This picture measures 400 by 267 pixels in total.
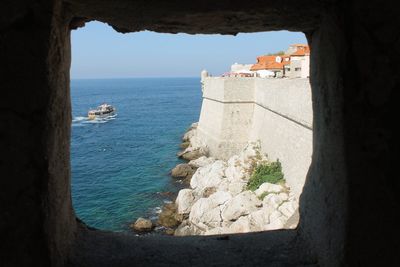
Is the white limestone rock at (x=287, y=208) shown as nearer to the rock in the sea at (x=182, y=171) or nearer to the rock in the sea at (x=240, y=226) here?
the rock in the sea at (x=240, y=226)

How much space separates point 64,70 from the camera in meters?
1.78

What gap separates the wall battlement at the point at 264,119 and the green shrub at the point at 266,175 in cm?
48

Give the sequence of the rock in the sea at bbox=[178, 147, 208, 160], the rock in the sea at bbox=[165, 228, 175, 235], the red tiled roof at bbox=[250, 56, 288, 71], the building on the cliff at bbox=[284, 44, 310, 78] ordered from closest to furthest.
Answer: the rock in the sea at bbox=[165, 228, 175, 235], the building on the cliff at bbox=[284, 44, 310, 78], the rock in the sea at bbox=[178, 147, 208, 160], the red tiled roof at bbox=[250, 56, 288, 71]

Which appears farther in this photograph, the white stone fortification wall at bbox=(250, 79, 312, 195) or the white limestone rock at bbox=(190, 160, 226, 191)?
the white limestone rock at bbox=(190, 160, 226, 191)

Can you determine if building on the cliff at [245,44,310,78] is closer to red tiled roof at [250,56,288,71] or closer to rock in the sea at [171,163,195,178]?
red tiled roof at [250,56,288,71]

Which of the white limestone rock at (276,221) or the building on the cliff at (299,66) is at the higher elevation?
the building on the cliff at (299,66)

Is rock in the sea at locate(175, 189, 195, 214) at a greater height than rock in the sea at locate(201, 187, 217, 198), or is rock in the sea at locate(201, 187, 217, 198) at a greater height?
rock in the sea at locate(201, 187, 217, 198)

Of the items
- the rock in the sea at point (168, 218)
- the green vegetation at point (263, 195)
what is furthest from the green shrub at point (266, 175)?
the rock in the sea at point (168, 218)

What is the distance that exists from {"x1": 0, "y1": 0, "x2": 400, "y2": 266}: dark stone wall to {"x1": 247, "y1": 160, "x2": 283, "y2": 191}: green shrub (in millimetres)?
15385

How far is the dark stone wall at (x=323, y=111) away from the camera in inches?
56.5

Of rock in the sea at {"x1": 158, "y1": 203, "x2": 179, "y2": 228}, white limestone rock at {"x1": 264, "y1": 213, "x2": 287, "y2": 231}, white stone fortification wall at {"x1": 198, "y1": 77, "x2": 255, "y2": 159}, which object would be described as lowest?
rock in the sea at {"x1": 158, "y1": 203, "x2": 179, "y2": 228}

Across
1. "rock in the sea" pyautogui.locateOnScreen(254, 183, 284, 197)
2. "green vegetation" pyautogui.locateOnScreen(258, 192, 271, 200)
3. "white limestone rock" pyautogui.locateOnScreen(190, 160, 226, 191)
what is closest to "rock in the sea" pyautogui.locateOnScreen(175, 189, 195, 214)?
"white limestone rock" pyautogui.locateOnScreen(190, 160, 226, 191)

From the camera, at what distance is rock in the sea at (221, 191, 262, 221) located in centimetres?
1445

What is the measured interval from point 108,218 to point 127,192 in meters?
3.76
